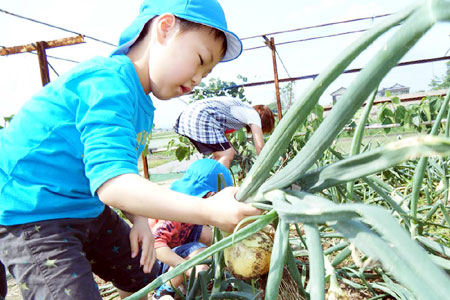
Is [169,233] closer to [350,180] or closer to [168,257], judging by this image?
[168,257]

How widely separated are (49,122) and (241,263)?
518mm

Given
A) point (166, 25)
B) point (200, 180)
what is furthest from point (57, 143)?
point (200, 180)

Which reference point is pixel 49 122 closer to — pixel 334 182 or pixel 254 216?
pixel 254 216

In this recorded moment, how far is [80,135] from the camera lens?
2.66 feet

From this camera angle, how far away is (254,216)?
1.83 feet

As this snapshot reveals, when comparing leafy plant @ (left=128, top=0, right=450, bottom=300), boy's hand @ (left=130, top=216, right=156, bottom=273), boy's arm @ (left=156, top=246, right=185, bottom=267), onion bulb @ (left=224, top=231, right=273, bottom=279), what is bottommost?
boy's arm @ (left=156, top=246, right=185, bottom=267)

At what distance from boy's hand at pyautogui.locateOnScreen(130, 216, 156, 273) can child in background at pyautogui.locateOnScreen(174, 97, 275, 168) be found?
1.39 m

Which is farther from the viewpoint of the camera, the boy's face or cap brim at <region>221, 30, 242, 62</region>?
cap brim at <region>221, 30, 242, 62</region>

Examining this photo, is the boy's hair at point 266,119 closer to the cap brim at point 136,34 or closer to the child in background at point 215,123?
the child in background at point 215,123

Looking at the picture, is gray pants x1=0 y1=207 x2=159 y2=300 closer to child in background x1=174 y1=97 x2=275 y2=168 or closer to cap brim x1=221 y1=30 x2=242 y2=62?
cap brim x1=221 y1=30 x2=242 y2=62

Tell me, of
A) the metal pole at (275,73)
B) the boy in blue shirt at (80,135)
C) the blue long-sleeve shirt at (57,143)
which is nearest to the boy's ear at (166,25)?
the boy in blue shirt at (80,135)

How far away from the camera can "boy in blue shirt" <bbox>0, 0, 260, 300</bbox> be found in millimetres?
712

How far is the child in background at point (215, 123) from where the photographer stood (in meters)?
2.38

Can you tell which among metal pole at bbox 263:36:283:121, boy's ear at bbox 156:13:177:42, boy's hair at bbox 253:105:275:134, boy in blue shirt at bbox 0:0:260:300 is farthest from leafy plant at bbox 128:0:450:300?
metal pole at bbox 263:36:283:121
